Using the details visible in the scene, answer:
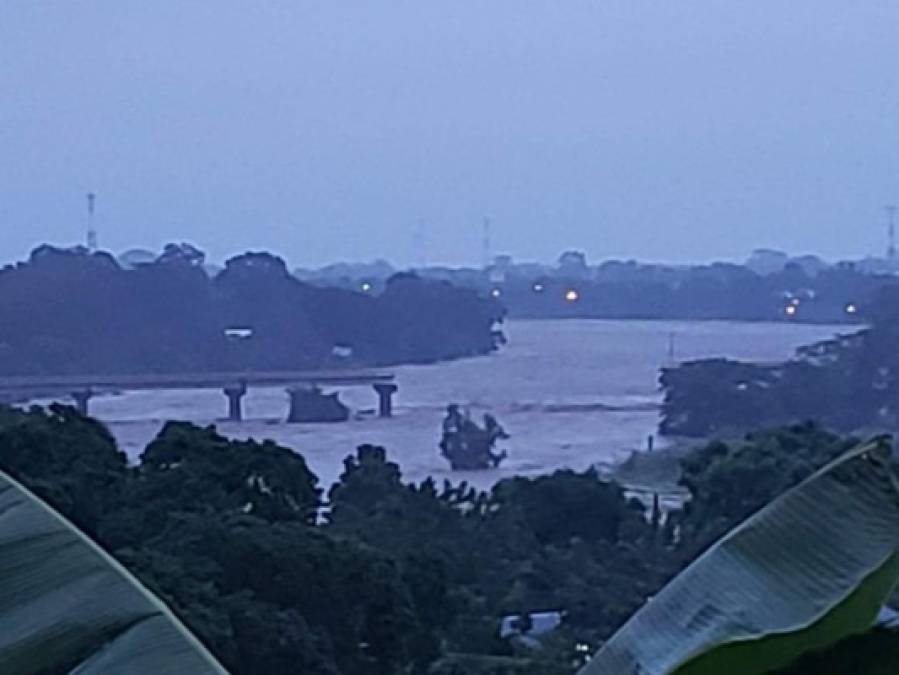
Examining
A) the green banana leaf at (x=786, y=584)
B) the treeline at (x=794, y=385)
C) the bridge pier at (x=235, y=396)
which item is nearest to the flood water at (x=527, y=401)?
the bridge pier at (x=235, y=396)

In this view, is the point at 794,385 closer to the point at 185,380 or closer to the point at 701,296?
the point at 185,380

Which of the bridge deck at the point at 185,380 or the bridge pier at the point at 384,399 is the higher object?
the bridge deck at the point at 185,380

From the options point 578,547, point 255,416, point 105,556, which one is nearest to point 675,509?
point 578,547

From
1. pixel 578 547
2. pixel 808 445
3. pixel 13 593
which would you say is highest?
pixel 13 593

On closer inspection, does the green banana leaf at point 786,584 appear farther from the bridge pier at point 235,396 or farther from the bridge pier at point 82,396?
the bridge pier at point 235,396

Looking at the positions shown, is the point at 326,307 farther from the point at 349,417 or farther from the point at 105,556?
the point at 105,556

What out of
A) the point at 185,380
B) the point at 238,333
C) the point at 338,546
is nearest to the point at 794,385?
the point at 185,380

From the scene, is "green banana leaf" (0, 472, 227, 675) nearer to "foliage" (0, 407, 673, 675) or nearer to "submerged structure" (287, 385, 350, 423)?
"foliage" (0, 407, 673, 675)
